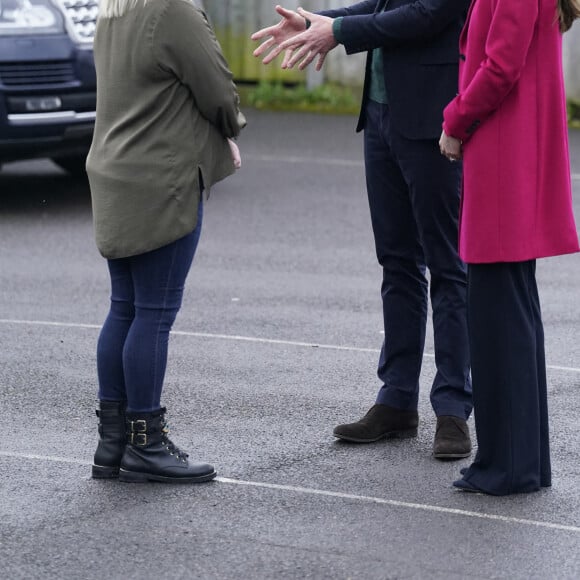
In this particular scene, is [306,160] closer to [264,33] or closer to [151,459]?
[264,33]

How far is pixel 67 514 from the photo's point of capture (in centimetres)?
479

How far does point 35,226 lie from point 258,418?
4979 millimetres

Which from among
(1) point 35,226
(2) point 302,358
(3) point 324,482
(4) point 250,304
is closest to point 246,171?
(1) point 35,226

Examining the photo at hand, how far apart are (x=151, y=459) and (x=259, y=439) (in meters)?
0.68

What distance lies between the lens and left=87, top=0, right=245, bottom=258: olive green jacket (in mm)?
4750

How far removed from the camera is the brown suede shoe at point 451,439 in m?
5.40

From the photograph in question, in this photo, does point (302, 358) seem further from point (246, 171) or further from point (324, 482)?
point (246, 171)

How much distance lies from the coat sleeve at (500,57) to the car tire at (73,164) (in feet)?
26.0

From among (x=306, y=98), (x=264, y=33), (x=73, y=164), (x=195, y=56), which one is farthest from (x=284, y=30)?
(x=306, y=98)

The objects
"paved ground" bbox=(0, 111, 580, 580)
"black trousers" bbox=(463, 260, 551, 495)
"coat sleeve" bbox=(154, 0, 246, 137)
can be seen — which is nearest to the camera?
"paved ground" bbox=(0, 111, 580, 580)

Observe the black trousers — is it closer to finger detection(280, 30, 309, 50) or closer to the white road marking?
finger detection(280, 30, 309, 50)

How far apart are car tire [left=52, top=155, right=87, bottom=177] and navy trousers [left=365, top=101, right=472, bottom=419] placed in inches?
277

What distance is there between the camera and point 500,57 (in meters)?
4.62

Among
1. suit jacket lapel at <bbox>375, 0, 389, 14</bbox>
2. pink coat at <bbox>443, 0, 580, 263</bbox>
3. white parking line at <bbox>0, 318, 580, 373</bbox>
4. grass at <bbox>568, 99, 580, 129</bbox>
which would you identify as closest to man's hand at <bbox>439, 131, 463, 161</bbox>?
pink coat at <bbox>443, 0, 580, 263</bbox>
